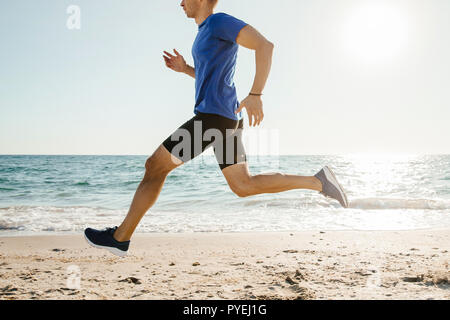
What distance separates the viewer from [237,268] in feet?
11.5

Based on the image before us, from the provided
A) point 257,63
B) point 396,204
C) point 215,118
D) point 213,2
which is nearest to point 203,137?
point 215,118

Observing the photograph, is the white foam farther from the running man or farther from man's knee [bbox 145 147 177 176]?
man's knee [bbox 145 147 177 176]

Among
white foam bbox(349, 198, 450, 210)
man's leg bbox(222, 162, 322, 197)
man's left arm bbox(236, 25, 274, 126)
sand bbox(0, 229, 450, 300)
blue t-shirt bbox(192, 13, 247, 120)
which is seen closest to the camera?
man's left arm bbox(236, 25, 274, 126)

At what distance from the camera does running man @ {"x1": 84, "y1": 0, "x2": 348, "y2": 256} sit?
2354 millimetres

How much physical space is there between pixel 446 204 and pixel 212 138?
384 inches

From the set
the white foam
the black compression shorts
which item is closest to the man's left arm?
the black compression shorts

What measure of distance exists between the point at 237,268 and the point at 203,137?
1547mm

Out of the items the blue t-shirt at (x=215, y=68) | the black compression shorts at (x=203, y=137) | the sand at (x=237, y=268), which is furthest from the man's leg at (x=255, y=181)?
the sand at (x=237, y=268)

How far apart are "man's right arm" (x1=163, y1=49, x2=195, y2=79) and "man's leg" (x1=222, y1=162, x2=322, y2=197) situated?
1094mm

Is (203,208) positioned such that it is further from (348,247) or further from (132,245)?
(348,247)

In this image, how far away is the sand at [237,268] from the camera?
9.08 ft

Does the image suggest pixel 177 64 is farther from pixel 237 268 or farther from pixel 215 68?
pixel 237 268

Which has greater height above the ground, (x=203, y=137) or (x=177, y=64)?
(x=177, y=64)

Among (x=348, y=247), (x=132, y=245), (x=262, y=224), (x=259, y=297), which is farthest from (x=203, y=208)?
(x=259, y=297)
